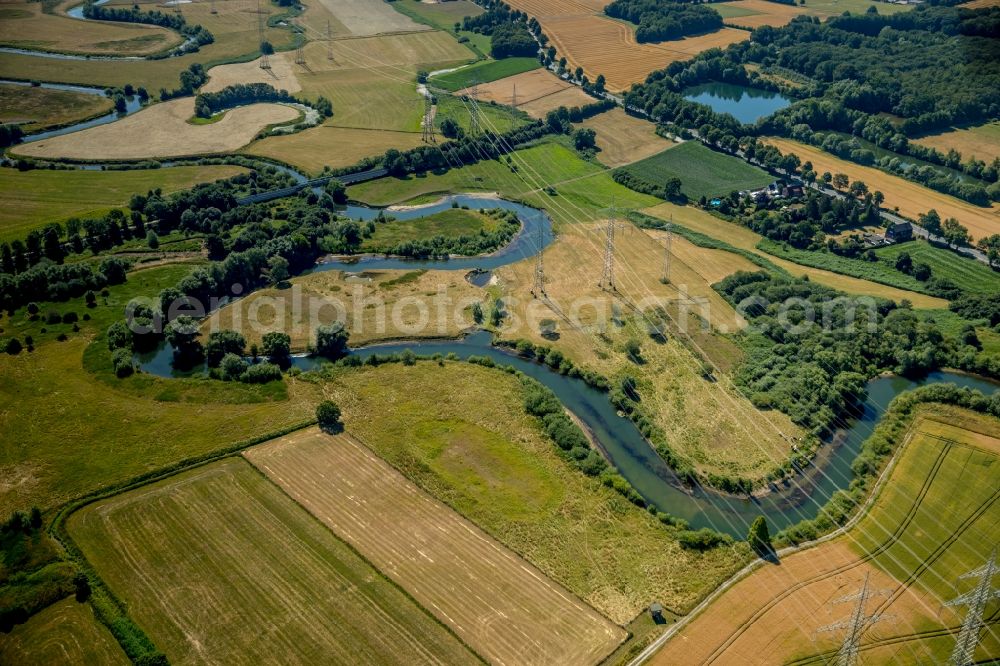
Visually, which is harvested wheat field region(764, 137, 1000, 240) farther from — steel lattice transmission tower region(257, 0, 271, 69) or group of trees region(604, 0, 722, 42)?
steel lattice transmission tower region(257, 0, 271, 69)

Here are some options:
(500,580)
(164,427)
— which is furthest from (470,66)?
(500,580)

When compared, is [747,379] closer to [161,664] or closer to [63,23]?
[161,664]

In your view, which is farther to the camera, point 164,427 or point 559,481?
point 164,427

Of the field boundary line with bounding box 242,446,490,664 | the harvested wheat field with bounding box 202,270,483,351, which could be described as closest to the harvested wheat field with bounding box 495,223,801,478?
the harvested wheat field with bounding box 202,270,483,351

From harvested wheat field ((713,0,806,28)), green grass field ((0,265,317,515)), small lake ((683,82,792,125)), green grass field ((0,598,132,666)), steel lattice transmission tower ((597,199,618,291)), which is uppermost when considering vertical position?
harvested wheat field ((713,0,806,28))

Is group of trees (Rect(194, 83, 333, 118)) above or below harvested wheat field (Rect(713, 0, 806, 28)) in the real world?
below

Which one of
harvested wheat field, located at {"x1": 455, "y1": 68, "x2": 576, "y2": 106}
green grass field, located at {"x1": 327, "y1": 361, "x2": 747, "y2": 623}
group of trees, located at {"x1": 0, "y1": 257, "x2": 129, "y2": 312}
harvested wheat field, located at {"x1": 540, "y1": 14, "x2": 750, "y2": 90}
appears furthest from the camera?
harvested wheat field, located at {"x1": 540, "y1": 14, "x2": 750, "y2": 90}
